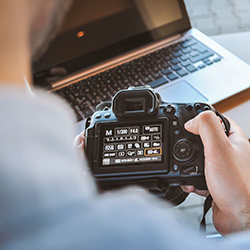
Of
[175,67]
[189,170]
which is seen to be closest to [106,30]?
[175,67]

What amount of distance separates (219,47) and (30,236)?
2.38ft

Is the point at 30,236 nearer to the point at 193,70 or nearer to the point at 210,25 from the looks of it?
the point at 193,70

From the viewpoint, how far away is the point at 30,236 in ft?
0.77

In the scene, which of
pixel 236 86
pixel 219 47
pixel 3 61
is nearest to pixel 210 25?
pixel 219 47

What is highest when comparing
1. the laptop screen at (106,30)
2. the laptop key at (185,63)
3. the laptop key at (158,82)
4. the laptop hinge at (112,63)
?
the laptop screen at (106,30)

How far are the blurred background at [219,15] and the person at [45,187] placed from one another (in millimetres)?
1506

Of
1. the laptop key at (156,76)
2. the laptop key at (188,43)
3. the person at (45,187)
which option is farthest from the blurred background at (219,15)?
the person at (45,187)

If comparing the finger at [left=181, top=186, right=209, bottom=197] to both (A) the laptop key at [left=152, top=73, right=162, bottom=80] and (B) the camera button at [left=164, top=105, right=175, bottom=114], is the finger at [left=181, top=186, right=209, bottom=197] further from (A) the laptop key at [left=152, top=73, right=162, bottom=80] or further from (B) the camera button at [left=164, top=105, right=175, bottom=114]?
(A) the laptop key at [left=152, top=73, right=162, bottom=80]

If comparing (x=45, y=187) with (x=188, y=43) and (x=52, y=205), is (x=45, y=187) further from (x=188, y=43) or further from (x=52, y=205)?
(x=188, y=43)

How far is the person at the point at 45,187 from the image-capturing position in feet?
0.77

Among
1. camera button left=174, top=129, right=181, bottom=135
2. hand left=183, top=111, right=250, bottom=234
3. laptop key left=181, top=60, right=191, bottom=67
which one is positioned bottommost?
hand left=183, top=111, right=250, bottom=234

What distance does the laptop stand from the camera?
79cm

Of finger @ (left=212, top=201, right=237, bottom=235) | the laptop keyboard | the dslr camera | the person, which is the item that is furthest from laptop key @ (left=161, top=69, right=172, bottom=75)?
the person

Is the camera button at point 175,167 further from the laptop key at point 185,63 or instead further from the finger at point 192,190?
the laptop key at point 185,63
